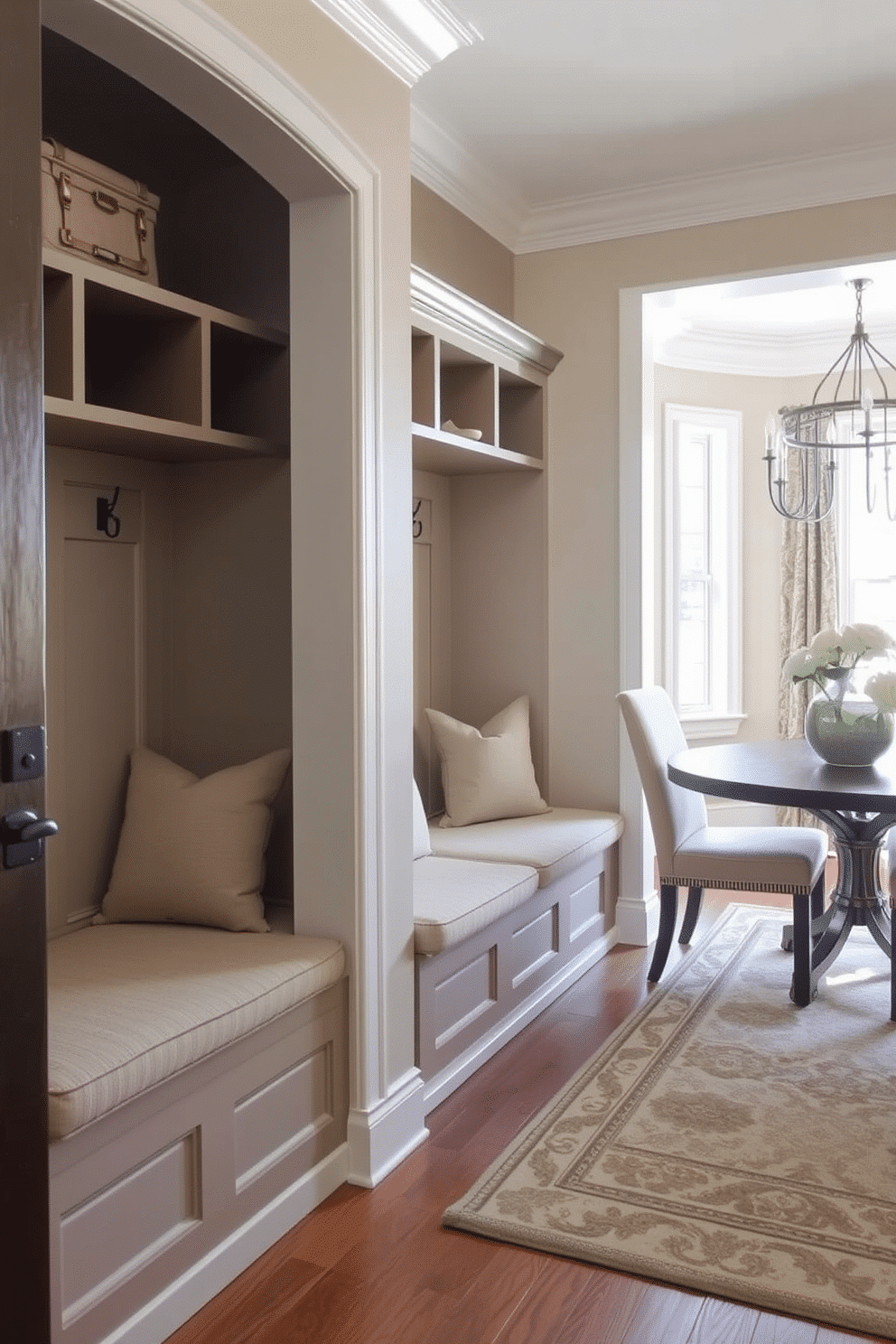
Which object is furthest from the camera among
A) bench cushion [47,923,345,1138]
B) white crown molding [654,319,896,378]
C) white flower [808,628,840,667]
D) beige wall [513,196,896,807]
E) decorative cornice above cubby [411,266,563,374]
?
white crown molding [654,319,896,378]

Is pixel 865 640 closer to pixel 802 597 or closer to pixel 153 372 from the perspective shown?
pixel 153 372

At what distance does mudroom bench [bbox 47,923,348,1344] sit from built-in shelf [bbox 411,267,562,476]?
1.72 meters

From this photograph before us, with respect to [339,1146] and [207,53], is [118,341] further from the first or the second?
[339,1146]

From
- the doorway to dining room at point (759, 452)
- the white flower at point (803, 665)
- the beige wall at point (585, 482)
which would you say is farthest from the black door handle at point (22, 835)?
the doorway to dining room at point (759, 452)

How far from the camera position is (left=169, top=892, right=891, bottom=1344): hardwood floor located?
6.72 feet

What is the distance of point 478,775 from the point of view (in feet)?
13.5

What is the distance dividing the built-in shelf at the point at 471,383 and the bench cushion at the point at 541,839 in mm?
1284

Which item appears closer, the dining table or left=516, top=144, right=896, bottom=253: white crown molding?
the dining table

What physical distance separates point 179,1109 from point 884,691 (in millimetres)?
2515

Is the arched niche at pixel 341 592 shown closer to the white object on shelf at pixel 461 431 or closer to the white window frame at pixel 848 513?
the white object on shelf at pixel 461 431

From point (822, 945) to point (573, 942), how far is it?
0.85 m

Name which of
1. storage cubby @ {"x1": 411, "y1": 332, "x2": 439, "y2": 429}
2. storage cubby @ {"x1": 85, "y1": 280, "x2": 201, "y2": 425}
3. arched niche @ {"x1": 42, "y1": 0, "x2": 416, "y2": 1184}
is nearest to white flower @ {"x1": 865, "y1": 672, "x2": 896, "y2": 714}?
storage cubby @ {"x1": 411, "y1": 332, "x2": 439, "y2": 429}

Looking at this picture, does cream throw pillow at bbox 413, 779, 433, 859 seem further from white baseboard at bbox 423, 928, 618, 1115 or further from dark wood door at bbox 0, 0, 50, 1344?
dark wood door at bbox 0, 0, 50, 1344

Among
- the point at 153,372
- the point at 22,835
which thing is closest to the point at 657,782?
the point at 153,372
